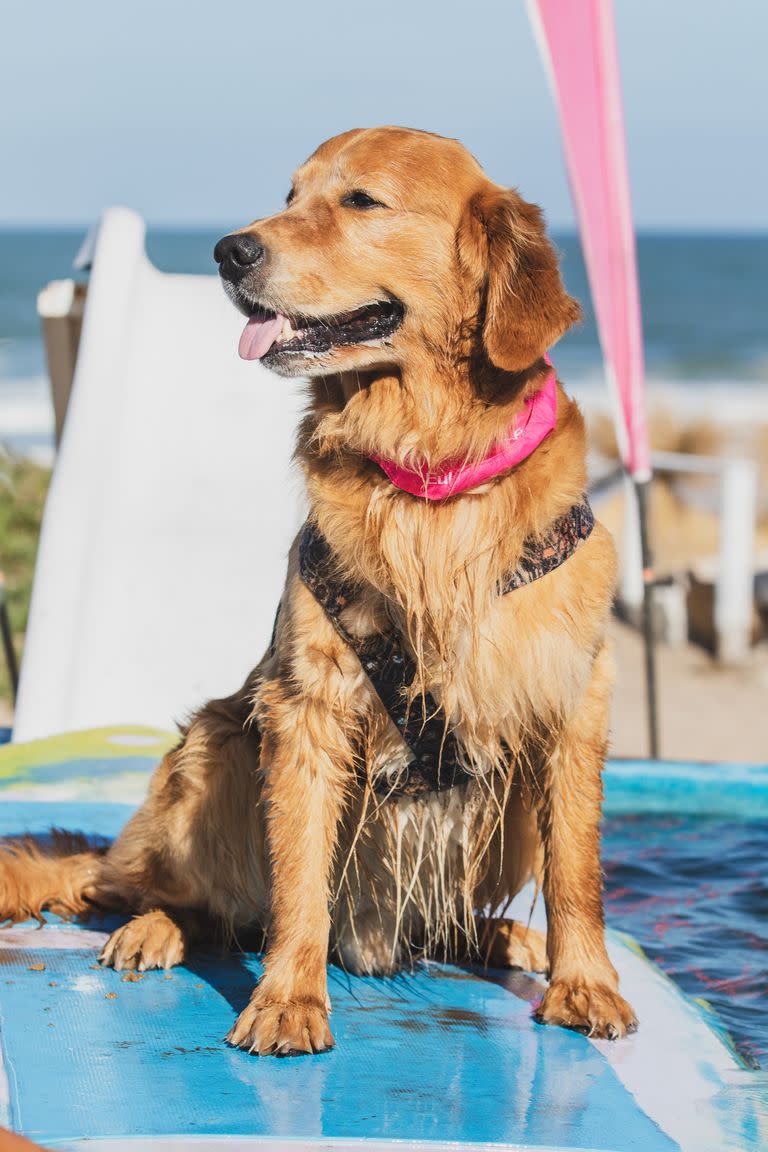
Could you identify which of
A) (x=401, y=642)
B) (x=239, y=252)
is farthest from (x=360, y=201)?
(x=401, y=642)

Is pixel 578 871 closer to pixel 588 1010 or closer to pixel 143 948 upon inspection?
pixel 588 1010

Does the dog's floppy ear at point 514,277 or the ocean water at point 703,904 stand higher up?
the dog's floppy ear at point 514,277

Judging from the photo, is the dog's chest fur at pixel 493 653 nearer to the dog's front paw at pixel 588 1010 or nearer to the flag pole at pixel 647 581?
the dog's front paw at pixel 588 1010

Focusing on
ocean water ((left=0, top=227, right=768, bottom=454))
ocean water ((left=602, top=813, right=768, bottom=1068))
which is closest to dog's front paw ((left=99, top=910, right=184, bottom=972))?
ocean water ((left=602, top=813, right=768, bottom=1068))

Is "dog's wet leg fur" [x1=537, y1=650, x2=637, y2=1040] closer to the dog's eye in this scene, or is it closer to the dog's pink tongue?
the dog's pink tongue

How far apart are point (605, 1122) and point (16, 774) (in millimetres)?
2458

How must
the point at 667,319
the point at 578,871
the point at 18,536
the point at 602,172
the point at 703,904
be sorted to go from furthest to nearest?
1. the point at 667,319
2. the point at 18,536
3. the point at 602,172
4. the point at 703,904
5. the point at 578,871

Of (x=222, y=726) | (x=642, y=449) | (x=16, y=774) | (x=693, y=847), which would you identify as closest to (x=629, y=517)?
(x=642, y=449)

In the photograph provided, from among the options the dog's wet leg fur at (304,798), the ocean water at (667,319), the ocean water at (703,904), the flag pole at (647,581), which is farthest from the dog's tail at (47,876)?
the ocean water at (667,319)

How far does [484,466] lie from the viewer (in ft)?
8.70

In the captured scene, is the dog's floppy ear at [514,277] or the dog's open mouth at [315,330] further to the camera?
the dog's open mouth at [315,330]

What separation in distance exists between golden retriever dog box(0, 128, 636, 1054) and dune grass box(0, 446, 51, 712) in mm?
6183

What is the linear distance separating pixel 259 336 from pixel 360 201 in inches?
14.1

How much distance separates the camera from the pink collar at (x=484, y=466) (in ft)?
8.70
